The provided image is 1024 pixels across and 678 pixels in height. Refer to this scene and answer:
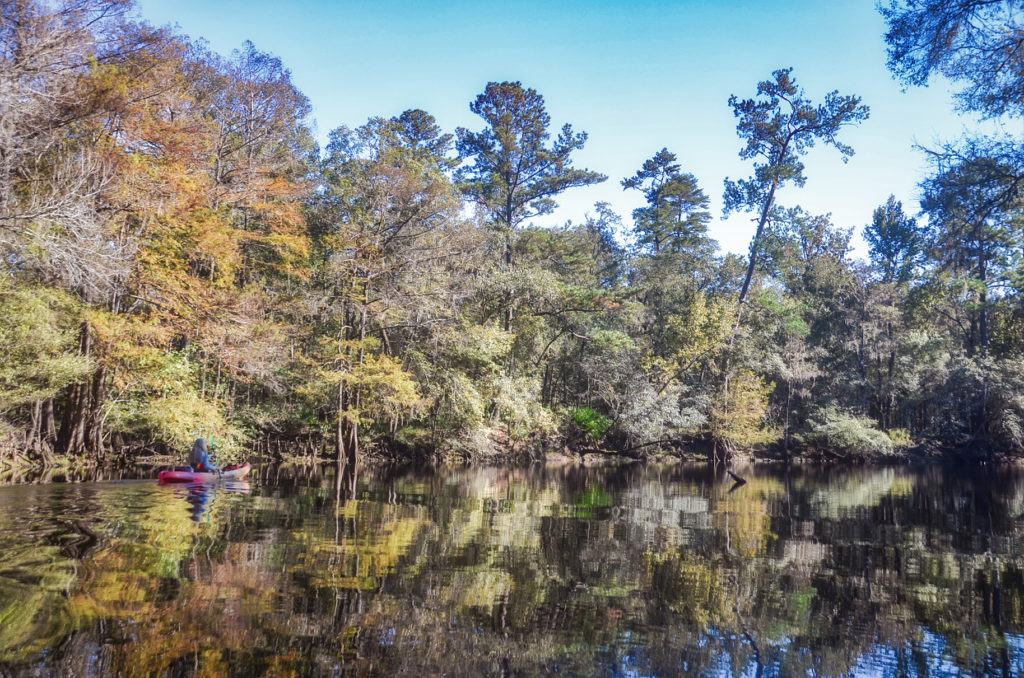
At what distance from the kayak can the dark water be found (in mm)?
2052

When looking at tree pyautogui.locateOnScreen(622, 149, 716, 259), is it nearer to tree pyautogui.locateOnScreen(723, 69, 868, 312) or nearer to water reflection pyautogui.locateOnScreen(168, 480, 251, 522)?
tree pyautogui.locateOnScreen(723, 69, 868, 312)

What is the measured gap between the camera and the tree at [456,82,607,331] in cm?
3011

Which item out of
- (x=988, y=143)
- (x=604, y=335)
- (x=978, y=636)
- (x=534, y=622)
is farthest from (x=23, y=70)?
(x=604, y=335)

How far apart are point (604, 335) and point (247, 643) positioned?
26879 mm

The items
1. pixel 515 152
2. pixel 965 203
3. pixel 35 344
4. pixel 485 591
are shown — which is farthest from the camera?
pixel 515 152

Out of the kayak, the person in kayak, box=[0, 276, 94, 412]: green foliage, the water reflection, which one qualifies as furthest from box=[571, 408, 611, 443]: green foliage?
box=[0, 276, 94, 412]: green foliage

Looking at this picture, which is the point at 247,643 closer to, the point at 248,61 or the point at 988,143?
the point at 988,143

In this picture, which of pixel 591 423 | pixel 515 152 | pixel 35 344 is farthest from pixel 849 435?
pixel 35 344

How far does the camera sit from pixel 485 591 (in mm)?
6070

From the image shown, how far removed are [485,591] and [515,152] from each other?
87.6 ft

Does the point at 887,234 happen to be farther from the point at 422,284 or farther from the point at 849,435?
the point at 422,284

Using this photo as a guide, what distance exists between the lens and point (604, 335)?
3050cm

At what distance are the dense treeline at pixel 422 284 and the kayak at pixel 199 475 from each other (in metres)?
2.60

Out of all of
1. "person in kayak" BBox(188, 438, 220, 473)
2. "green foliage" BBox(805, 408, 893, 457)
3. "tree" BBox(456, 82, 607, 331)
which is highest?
"tree" BBox(456, 82, 607, 331)
